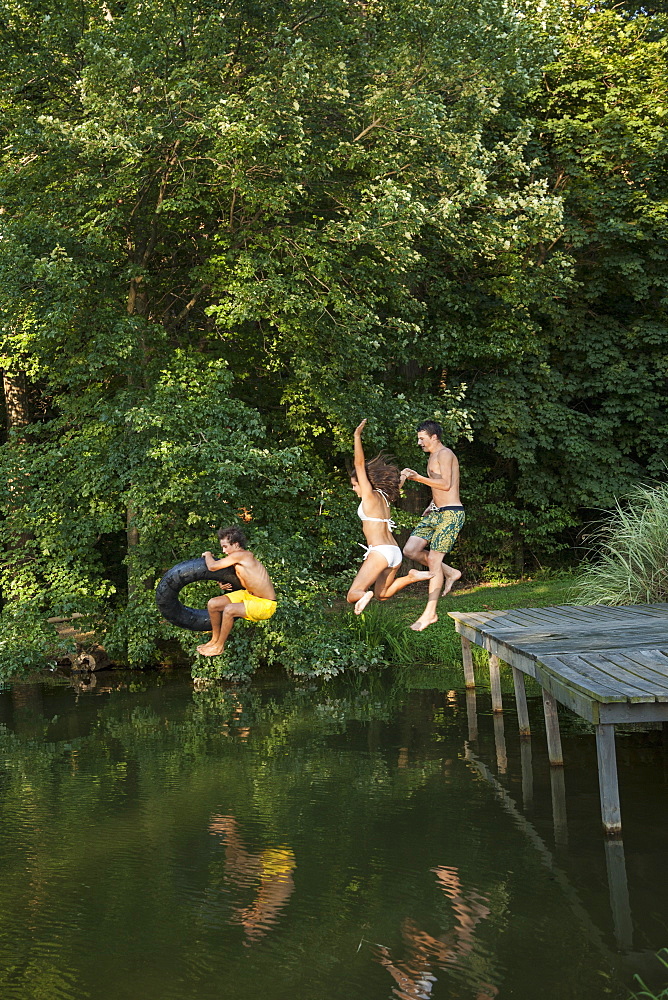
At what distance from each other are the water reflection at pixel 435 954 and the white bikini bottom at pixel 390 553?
6.10ft

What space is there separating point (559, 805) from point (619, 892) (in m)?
1.68

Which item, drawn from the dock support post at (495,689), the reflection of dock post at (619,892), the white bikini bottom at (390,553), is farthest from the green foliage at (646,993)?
the dock support post at (495,689)

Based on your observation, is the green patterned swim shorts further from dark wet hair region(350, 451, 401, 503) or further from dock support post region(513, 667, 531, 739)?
dock support post region(513, 667, 531, 739)

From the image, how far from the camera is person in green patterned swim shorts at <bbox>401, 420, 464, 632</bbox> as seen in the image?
579cm

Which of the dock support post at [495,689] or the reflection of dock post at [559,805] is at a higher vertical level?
the dock support post at [495,689]

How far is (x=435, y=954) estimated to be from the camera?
512 centimetres

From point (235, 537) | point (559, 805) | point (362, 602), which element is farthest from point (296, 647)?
point (362, 602)

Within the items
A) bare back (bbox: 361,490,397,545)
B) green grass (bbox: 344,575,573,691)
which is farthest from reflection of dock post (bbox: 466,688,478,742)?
bare back (bbox: 361,490,397,545)

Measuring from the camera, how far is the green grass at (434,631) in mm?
13656

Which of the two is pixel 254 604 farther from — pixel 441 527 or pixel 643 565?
pixel 643 565

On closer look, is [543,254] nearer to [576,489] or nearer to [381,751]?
[576,489]

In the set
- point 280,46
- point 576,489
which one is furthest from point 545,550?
point 280,46

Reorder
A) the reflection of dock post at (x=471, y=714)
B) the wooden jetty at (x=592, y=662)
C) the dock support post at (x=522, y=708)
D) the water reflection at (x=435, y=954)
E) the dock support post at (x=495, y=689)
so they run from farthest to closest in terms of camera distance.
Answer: the dock support post at (x=495, y=689)
the reflection of dock post at (x=471, y=714)
the dock support post at (x=522, y=708)
the wooden jetty at (x=592, y=662)
the water reflection at (x=435, y=954)

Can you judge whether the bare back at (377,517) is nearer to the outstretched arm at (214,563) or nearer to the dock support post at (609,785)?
the outstretched arm at (214,563)
